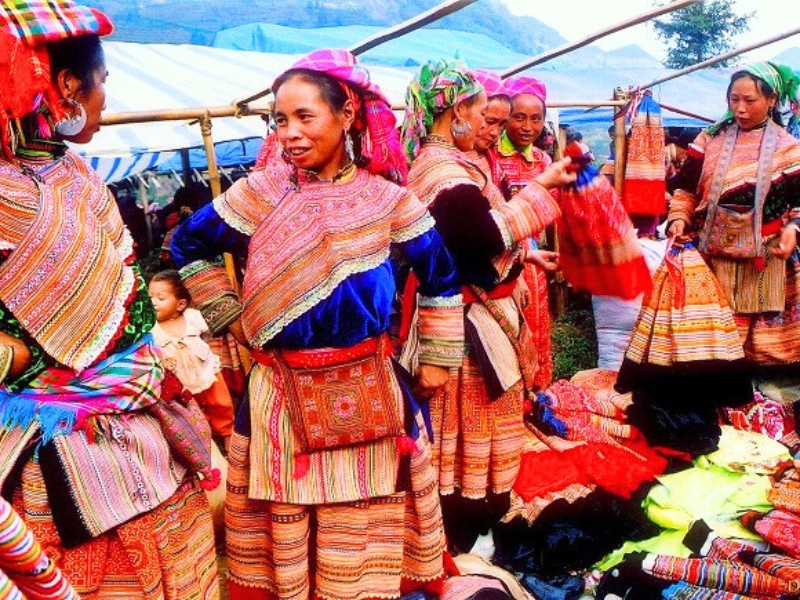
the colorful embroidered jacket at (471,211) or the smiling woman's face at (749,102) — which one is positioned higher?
the smiling woman's face at (749,102)

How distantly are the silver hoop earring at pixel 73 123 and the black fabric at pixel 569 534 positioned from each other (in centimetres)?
257

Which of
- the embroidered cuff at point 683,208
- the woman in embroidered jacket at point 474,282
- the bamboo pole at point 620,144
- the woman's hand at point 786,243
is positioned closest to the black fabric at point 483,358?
the woman in embroidered jacket at point 474,282

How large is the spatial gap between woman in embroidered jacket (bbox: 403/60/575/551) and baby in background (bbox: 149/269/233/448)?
1.14m

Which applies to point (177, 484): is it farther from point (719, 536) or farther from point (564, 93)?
point (564, 93)

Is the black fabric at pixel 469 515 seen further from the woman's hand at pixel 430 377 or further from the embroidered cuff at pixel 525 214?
the embroidered cuff at pixel 525 214

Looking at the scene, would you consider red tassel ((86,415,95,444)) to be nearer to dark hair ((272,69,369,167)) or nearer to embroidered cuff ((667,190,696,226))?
dark hair ((272,69,369,167))

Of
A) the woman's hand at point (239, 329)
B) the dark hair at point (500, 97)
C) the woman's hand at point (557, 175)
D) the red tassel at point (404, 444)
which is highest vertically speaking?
the dark hair at point (500, 97)

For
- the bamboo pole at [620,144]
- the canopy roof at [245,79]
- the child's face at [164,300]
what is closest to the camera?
the child's face at [164,300]

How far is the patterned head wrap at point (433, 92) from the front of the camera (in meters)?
2.96

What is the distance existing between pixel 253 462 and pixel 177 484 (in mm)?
384

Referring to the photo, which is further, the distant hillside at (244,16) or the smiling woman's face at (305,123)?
the distant hillside at (244,16)

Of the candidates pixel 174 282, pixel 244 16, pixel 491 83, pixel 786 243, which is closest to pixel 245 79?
pixel 244 16

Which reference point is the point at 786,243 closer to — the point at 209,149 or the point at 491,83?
the point at 491,83

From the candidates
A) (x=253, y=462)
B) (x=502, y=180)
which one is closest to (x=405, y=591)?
(x=253, y=462)
